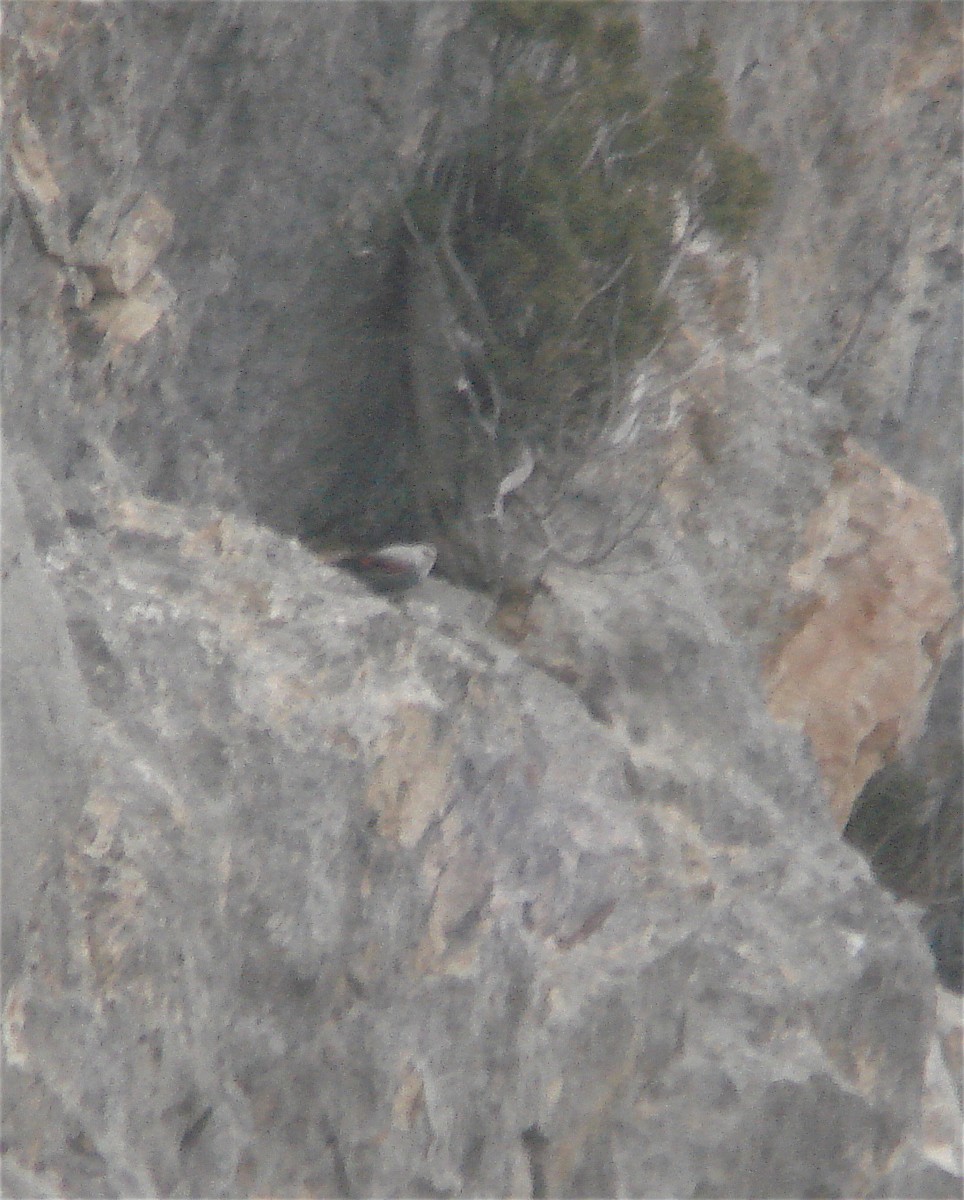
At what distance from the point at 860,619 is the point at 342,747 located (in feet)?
21.3

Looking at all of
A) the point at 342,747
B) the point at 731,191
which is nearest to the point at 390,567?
the point at 342,747

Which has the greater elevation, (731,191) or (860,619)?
(731,191)

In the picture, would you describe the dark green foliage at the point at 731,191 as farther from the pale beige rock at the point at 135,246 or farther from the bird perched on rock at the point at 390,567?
the pale beige rock at the point at 135,246

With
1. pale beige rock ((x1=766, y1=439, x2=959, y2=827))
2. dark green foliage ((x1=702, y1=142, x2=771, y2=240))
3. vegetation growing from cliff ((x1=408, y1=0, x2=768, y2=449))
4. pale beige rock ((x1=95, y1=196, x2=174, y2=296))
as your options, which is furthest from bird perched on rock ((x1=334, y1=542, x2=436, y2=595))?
pale beige rock ((x1=766, y1=439, x2=959, y2=827))

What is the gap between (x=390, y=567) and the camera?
7594 millimetres

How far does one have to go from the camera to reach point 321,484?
8.31 meters

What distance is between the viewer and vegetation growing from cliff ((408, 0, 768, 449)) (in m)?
7.57

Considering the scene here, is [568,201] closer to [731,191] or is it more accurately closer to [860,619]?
[731,191]

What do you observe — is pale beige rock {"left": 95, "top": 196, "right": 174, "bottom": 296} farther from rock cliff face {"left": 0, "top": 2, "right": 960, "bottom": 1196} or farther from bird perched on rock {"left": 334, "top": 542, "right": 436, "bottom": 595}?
bird perched on rock {"left": 334, "top": 542, "right": 436, "bottom": 595}

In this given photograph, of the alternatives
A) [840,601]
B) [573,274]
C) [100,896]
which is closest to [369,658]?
[100,896]

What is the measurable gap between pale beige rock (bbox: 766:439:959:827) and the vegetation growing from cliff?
360 cm

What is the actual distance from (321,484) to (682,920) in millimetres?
3347

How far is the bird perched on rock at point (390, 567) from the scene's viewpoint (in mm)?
7555

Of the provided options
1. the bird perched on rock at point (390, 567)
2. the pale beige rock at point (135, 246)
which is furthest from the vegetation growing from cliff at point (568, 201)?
the pale beige rock at point (135, 246)
